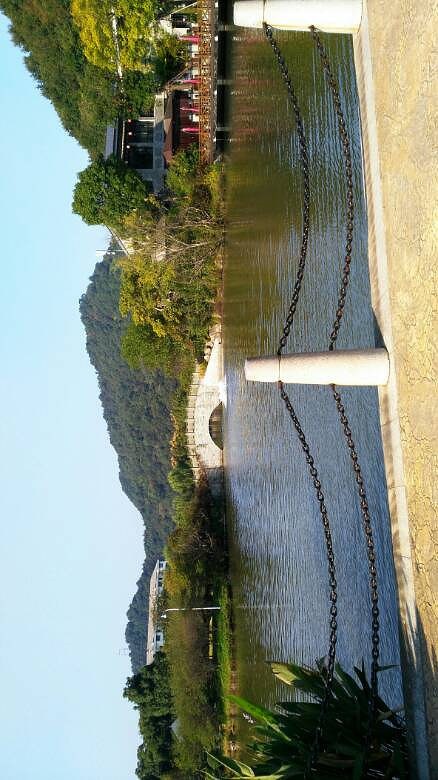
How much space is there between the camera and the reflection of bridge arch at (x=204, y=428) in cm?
2645

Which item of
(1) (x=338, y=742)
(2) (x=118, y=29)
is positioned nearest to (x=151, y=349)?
(2) (x=118, y=29)

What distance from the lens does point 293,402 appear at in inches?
635

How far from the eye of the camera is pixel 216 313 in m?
24.9

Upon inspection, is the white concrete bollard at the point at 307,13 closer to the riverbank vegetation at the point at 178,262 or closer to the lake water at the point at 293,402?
the lake water at the point at 293,402

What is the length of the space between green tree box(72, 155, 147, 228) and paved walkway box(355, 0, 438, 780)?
1770cm

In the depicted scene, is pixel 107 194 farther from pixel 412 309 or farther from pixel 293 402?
pixel 412 309

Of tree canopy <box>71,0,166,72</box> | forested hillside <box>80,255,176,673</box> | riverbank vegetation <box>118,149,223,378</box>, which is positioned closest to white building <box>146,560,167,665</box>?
forested hillside <box>80,255,176,673</box>

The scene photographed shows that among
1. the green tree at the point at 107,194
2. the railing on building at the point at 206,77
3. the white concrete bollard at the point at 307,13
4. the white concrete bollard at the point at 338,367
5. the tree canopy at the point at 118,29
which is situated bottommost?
the white concrete bollard at the point at 338,367

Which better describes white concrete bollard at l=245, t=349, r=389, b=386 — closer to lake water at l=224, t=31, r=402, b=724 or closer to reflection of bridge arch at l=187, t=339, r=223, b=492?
lake water at l=224, t=31, r=402, b=724

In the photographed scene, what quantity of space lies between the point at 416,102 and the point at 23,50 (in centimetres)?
3297

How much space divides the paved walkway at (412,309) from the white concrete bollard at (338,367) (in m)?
0.18

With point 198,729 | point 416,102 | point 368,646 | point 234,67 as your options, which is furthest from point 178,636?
point 416,102

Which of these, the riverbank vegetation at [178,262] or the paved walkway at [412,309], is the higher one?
the riverbank vegetation at [178,262]

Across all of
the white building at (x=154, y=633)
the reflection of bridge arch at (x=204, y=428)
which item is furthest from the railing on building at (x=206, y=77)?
the white building at (x=154, y=633)
